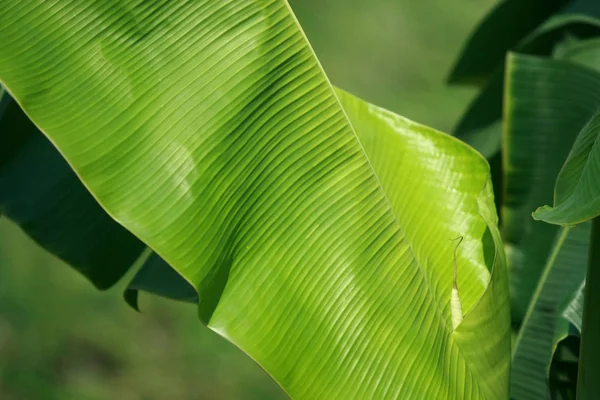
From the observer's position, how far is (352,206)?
82 cm

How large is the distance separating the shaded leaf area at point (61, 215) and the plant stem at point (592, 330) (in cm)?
63

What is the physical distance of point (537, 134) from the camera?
123 cm

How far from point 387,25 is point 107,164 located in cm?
235

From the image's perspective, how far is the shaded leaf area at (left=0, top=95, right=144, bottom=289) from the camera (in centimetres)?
111

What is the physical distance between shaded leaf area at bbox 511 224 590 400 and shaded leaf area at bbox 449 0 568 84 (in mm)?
627

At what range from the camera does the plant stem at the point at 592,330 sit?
0.82 meters

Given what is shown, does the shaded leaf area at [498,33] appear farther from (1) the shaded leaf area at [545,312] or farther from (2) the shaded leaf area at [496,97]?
(1) the shaded leaf area at [545,312]

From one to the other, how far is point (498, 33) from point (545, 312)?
0.74 m

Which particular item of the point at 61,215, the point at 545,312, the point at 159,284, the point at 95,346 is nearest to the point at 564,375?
the point at 545,312

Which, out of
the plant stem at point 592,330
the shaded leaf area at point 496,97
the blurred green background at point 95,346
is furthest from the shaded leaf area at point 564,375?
the blurred green background at point 95,346

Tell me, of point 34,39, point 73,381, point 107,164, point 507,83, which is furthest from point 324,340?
point 73,381

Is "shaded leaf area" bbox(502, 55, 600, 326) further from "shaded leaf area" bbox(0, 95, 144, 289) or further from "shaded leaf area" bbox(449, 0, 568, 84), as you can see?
"shaded leaf area" bbox(0, 95, 144, 289)

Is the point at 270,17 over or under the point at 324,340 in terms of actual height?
over

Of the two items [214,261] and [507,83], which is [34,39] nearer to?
[214,261]
